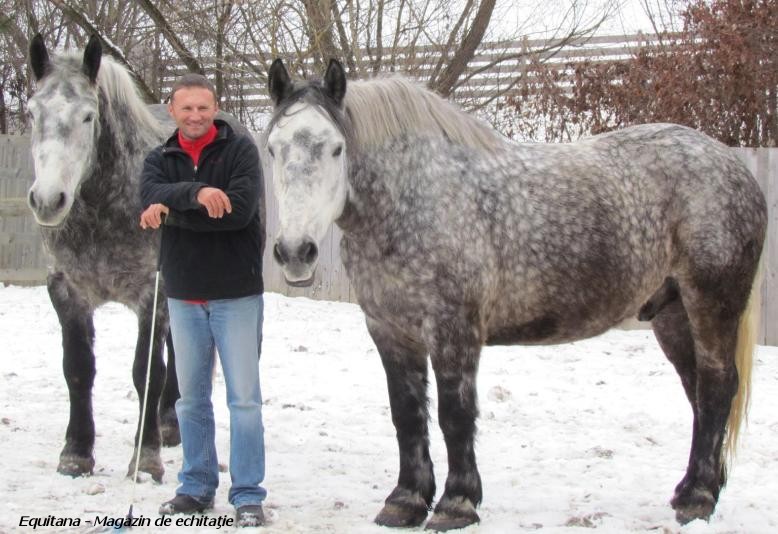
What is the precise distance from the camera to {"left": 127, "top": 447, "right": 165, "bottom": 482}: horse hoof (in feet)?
14.5

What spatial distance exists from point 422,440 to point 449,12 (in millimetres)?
7639

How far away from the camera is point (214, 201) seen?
11.4 ft

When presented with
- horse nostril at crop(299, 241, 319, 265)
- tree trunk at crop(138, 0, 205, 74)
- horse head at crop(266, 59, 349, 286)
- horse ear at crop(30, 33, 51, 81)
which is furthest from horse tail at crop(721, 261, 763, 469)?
tree trunk at crop(138, 0, 205, 74)

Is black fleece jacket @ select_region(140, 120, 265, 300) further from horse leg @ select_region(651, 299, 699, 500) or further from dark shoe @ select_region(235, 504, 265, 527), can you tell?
horse leg @ select_region(651, 299, 699, 500)

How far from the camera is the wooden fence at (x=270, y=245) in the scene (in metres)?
8.35

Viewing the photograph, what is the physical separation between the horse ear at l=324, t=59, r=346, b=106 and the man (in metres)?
0.45

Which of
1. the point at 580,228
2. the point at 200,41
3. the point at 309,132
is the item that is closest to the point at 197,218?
the point at 309,132

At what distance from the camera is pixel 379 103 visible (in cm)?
378

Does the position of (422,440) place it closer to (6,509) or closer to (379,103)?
(379,103)

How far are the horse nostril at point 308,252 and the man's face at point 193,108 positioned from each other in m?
0.82

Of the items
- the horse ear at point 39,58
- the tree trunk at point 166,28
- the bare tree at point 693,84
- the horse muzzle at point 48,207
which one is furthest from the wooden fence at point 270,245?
the horse muzzle at point 48,207

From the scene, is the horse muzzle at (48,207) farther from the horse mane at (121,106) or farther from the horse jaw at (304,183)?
the horse jaw at (304,183)

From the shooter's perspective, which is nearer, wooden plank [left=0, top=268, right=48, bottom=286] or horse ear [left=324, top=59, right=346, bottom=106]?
horse ear [left=324, top=59, right=346, bottom=106]

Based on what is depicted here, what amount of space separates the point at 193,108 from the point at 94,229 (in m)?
1.25
